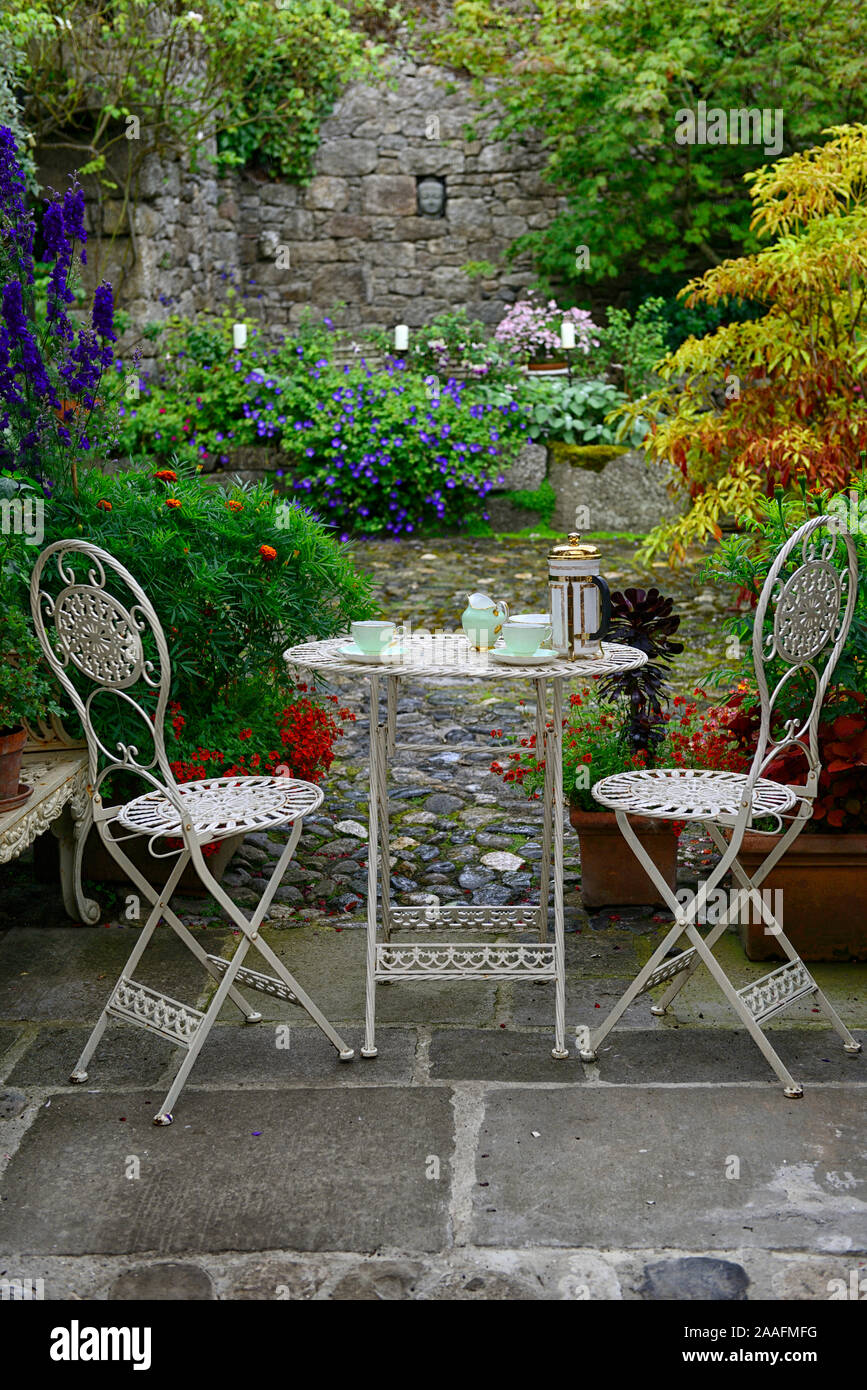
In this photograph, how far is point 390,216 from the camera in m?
12.7

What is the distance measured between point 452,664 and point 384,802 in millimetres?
569

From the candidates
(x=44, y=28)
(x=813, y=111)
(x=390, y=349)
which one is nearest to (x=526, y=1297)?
(x=44, y=28)

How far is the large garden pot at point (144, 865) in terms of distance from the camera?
3.83 metres

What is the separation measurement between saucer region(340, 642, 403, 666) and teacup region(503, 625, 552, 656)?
0.89ft

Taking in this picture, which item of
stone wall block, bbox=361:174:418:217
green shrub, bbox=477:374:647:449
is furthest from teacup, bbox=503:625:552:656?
stone wall block, bbox=361:174:418:217

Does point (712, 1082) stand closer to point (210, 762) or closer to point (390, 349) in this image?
point (210, 762)

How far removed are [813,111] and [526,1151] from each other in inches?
417

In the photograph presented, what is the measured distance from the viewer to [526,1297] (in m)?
2.13

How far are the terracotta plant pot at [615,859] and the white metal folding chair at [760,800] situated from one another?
50 cm

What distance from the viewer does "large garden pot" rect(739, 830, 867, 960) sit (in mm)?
3359

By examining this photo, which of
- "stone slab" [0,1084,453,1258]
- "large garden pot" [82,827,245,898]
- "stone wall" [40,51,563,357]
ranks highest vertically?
"stone wall" [40,51,563,357]

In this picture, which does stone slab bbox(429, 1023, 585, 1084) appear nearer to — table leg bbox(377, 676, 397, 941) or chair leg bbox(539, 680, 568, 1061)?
chair leg bbox(539, 680, 568, 1061)

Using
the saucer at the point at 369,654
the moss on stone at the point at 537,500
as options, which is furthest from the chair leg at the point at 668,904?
the moss on stone at the point at 537,500

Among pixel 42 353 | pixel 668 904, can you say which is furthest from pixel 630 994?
pixel 42 353
